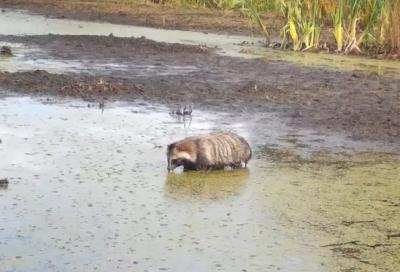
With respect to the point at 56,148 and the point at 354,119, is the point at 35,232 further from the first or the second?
the point at 354,119

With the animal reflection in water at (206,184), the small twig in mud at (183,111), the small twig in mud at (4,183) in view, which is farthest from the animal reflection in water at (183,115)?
the small twig in mud at (4,183)

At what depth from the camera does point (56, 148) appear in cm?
523

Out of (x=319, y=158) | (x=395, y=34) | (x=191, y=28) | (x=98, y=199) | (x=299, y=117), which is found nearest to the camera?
(x=98, y=199)

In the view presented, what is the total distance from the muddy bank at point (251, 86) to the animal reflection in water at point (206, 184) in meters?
1.73

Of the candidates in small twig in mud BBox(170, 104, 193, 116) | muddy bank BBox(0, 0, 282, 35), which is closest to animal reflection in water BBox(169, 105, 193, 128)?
small twig in mud BBox(170, 104, 193, 116)

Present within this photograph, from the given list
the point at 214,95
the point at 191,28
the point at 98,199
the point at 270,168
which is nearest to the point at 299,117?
the point at 214,95

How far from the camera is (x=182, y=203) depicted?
416cm

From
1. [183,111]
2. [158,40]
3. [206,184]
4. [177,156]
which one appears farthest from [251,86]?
[158,40]

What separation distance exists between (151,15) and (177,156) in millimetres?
12653

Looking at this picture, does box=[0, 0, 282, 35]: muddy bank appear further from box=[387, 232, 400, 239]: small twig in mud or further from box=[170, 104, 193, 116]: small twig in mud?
box=[387, 232, 400, 239]: small twig in mud

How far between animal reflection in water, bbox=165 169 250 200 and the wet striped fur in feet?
0.17

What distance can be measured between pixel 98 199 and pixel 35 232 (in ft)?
1.88

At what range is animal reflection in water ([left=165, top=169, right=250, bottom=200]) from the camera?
4.34 meters

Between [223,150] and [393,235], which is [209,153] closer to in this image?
[223,150]
